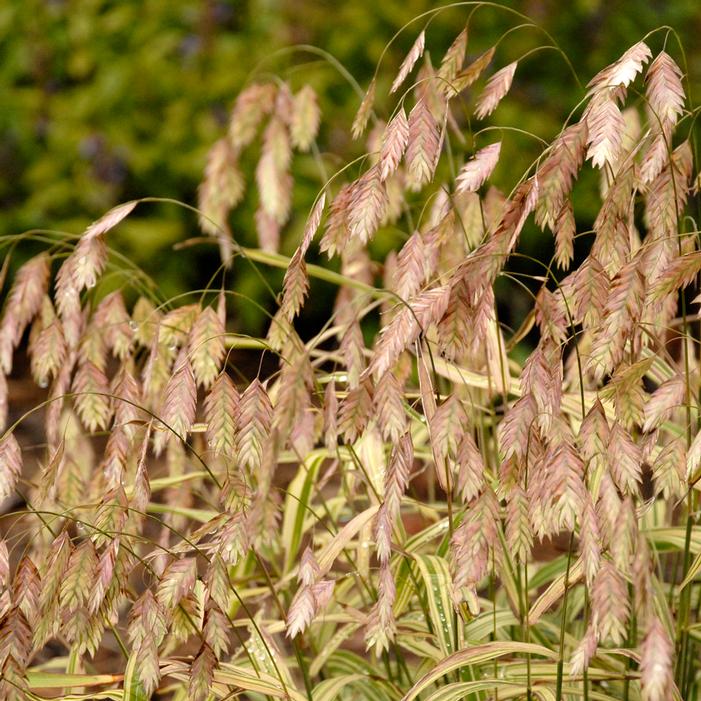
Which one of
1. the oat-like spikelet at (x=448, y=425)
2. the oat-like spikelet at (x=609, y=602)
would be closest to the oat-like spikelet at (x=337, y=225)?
the oat-like spikelet at (x=448, y=425)

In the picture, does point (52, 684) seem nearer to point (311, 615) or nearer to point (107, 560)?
point (107, 560)

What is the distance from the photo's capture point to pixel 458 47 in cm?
137

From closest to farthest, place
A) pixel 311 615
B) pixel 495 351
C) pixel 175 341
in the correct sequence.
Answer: pixel 311 615 → pixel 175 341 → pixel 495 351

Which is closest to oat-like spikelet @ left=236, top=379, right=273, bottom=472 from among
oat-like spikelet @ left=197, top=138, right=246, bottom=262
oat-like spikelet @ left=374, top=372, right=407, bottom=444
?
oat-like spikelet @ left=374, top=372, right=407, bottom=444

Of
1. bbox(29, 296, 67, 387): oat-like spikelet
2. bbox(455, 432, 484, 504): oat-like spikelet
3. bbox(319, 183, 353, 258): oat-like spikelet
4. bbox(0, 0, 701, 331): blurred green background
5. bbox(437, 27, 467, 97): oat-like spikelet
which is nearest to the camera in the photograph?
bbox(455, 432, 484, 504): oat-like spikelet

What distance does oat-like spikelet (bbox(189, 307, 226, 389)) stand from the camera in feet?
4.27

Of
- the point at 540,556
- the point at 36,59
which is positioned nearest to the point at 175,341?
the point at 540,556

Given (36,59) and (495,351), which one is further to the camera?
(36,59)

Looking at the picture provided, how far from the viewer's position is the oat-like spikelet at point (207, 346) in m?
1.30

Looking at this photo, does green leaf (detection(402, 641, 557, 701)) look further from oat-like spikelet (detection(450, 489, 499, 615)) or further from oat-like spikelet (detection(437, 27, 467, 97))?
oat-like spikelet (detection(437, 27, 467, 97))

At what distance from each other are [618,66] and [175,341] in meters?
0.77

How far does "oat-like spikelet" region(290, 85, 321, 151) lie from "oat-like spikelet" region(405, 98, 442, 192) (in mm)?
738

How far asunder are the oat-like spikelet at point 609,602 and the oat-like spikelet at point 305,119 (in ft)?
3.57

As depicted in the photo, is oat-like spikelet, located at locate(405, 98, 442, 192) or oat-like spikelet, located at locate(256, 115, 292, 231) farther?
oat-like spikelet, located at locate(256, 115, 292, 231)
